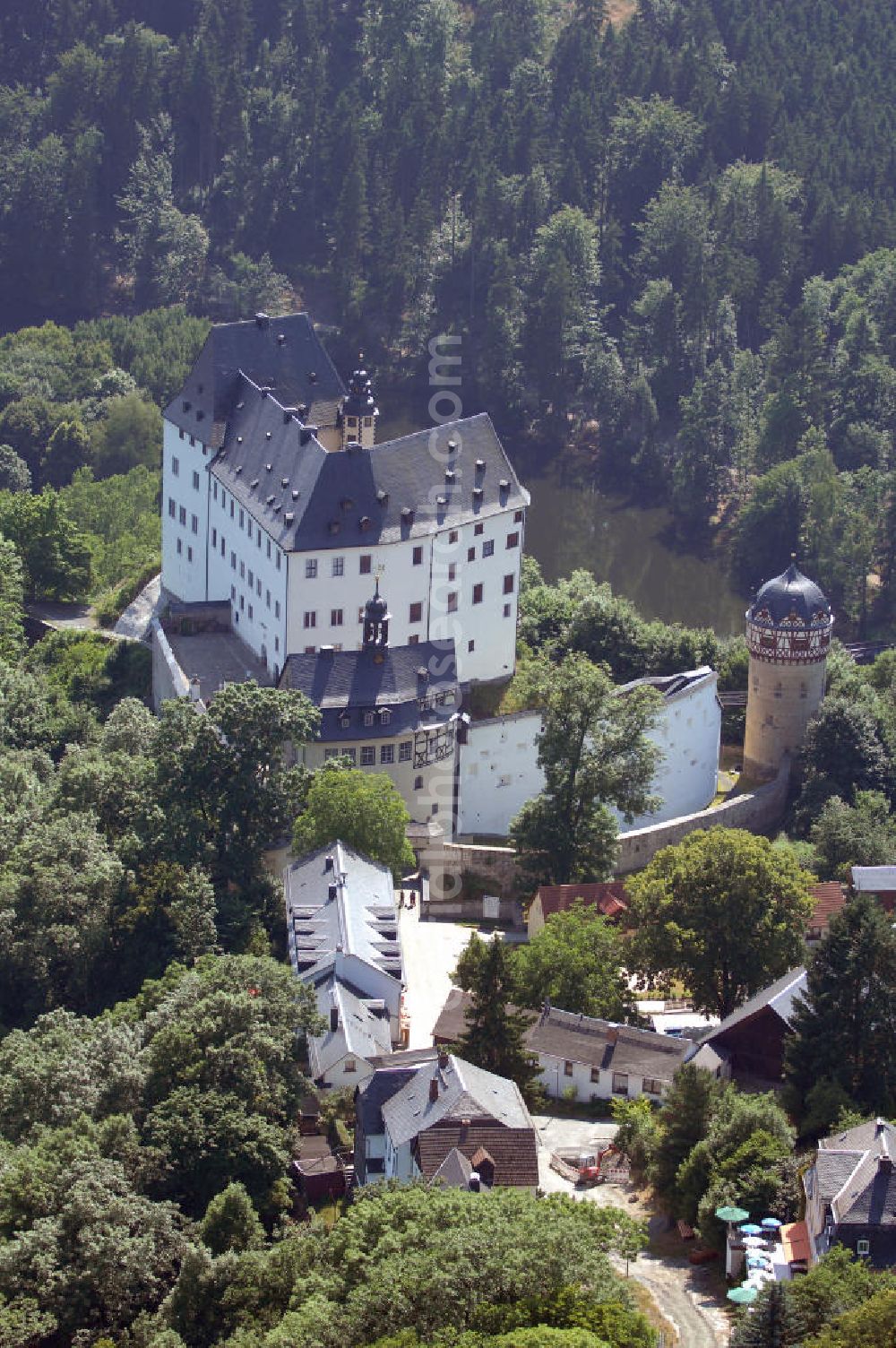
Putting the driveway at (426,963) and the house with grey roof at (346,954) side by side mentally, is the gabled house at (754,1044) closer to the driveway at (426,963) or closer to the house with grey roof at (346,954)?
the driveway at (426,963)

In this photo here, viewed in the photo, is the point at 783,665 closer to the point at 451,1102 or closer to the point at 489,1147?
the point at 451,1102

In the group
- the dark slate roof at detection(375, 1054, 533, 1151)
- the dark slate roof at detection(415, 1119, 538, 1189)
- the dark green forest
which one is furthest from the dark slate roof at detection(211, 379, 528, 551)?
the dark green forest

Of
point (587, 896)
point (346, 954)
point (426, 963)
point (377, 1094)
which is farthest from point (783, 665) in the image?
point (377, 1094)

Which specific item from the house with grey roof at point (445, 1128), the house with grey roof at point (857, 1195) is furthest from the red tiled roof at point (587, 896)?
the house with grey roof at point (857, 1195)

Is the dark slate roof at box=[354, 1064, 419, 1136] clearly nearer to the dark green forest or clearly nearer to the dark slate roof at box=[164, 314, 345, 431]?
the dark slate roof at box=[164, 314, 345, 431]

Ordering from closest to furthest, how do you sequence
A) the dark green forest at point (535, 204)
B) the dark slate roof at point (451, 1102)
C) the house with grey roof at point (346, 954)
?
the dark slate roof at point (451, 1102), the house with grey roof at point (346, 954), the dark green forest at point (535, 204)

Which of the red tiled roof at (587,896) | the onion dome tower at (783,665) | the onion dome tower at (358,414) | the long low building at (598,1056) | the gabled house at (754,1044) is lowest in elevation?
the long low building at (598,1056)

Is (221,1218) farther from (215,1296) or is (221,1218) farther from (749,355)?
(749,355)
